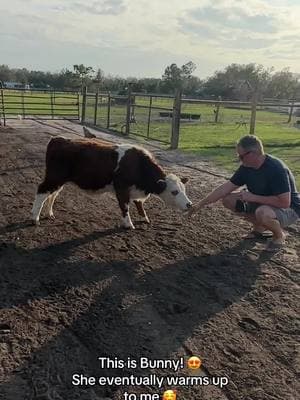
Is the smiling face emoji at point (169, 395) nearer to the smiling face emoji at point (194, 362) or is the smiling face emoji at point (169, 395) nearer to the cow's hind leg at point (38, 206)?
the smiling face emoji at point (194, 362)

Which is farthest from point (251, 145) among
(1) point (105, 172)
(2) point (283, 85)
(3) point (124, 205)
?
(2) point (283, 85)

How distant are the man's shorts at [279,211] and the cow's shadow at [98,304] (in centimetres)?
48

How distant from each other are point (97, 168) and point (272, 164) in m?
2.32

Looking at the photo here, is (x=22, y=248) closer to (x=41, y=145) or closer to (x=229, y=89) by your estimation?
(x=41, y=145)

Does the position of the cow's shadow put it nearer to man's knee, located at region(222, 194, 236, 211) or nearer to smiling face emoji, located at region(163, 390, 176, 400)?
smiling face emoji, located at region(163, 390, 176, 400)

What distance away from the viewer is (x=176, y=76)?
7888cm

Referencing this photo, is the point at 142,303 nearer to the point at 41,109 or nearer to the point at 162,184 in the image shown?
the point at 162,184

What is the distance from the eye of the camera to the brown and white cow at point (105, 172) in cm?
632

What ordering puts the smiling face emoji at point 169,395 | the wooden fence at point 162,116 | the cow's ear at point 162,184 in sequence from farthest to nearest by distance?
the wooden fence at point 162,116 < the cow's ear at point 162,184 < the smiling face emoji at point 169,395

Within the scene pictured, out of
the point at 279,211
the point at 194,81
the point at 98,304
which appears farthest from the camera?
the point at 194,81

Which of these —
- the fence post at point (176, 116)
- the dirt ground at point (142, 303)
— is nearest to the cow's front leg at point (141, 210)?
the dirt ground at point (142, 303)

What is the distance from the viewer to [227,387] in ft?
9.98

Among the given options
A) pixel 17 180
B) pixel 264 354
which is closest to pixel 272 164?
pixel 264 354

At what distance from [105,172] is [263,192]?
2123 millimetres
